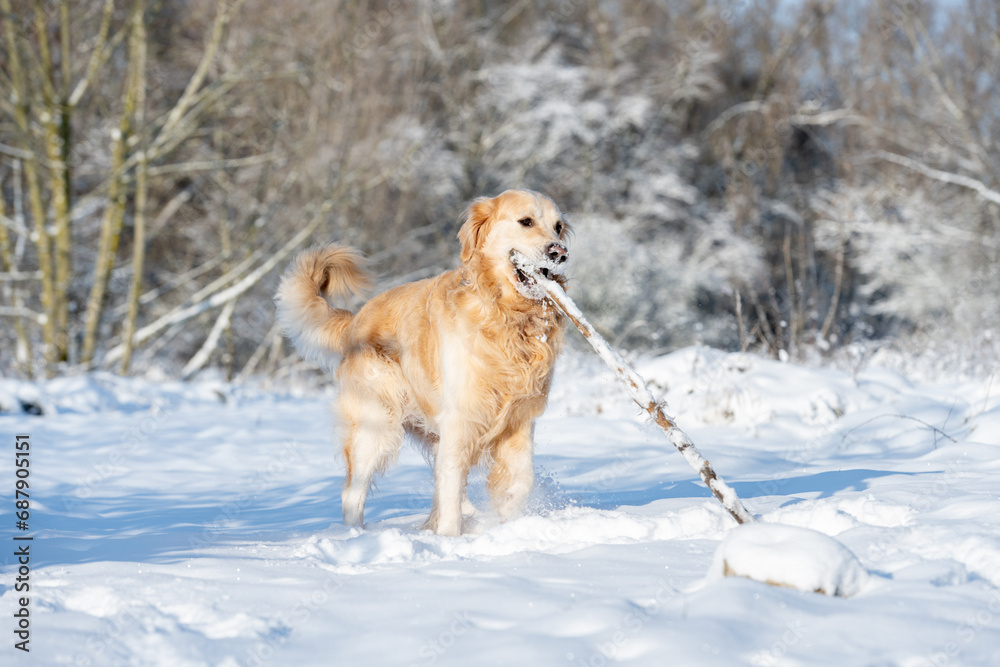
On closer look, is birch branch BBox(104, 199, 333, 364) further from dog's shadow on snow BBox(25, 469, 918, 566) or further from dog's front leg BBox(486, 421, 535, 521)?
dog's front leg BBox(486, 421, 535, 521)

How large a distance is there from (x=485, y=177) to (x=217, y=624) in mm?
16183

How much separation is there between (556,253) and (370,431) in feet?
4.33

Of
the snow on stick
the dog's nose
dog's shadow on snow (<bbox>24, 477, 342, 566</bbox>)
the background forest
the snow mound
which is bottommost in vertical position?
dog's shadow on snow (<bbox>24, 477, 342, 566</bbox>)

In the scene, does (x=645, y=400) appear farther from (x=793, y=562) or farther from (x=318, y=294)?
(x=318, y=294)

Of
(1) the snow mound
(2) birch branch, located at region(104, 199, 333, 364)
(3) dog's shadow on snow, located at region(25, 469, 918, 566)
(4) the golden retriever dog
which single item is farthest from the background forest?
(1) the snow mound

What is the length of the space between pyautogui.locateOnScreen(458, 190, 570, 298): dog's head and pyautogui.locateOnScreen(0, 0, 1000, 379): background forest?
340cm

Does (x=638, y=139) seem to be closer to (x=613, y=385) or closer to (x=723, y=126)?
(x=723, y=126)

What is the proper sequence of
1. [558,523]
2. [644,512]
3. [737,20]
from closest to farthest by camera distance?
[558,523], [644,512], [737,20]

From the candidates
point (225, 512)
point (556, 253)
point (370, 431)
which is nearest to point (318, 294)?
point (370, 431)

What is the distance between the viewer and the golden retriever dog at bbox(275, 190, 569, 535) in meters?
3.62

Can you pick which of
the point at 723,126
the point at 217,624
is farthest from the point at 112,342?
the point at 723,126

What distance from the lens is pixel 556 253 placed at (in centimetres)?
352

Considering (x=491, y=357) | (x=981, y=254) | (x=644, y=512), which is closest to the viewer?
(x=644, y=512)

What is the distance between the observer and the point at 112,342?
14.0 m
